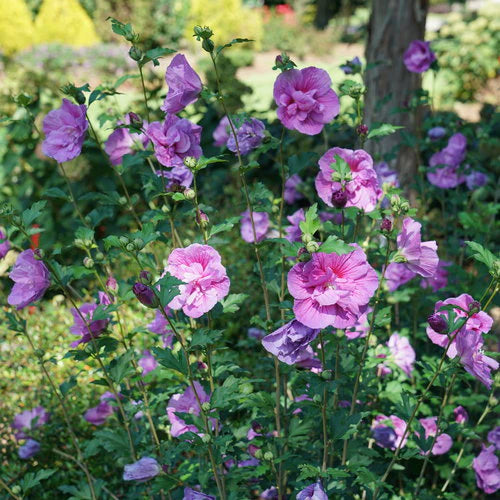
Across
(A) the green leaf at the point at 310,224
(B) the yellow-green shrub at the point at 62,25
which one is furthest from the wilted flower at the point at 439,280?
(B) the yellow-green shrub at the point at 62,25

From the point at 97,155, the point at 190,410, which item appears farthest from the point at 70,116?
the point at 97,155

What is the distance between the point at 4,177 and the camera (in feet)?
16.4

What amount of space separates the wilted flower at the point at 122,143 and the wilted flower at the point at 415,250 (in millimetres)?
874

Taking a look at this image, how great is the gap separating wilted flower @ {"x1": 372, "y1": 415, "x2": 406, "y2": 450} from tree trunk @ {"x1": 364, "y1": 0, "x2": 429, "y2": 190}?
1.93 m

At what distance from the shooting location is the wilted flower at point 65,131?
146cm

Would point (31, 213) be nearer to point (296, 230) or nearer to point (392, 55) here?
point (296, 230)

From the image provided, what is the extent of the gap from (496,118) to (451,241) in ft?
2.18

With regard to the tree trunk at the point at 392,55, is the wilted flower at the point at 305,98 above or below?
above

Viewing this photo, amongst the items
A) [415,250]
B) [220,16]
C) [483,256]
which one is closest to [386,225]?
[415,250]

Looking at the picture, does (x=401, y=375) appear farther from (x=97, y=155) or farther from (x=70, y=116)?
(x=97, y=155)

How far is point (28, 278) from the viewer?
141 cm

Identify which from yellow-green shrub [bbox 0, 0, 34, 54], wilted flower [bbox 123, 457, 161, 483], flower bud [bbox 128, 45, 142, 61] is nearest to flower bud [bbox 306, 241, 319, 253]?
flower bud [bbox 128, 45, 142, 61]

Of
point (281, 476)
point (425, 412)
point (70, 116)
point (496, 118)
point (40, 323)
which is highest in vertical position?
point (70, 116)

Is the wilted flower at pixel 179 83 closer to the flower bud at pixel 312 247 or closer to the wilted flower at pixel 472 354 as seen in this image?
the flower bud at pixel 312 247
